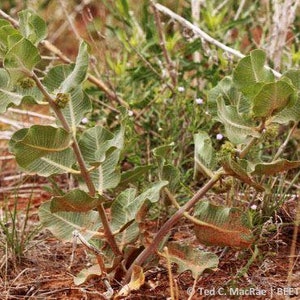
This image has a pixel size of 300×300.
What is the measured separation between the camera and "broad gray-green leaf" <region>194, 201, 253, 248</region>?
1.73m

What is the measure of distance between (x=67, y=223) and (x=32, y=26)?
523 mm

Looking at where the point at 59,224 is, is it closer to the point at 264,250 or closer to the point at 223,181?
the point at 223,181

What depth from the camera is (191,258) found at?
1.80 metres

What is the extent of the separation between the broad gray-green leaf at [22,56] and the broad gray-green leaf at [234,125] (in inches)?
17.9

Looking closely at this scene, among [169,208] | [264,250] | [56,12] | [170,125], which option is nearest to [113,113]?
[170,125]

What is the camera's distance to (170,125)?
2611 mm

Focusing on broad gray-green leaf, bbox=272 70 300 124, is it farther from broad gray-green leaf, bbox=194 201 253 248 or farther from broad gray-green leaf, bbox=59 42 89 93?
broad gray-green leaf, bbox=59 42 89 93

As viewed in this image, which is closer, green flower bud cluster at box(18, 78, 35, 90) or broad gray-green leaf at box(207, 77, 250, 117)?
green flower bud cluster at box(18, 78, 35, 90)

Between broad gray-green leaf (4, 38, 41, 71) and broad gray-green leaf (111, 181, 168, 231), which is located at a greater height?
broad gray-green leaf (4, 38, 41, 71)

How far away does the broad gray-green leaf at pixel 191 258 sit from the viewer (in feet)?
5.81

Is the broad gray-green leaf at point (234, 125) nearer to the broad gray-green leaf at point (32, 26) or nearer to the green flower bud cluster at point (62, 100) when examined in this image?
the green flower bud cluster at point (62, 100)

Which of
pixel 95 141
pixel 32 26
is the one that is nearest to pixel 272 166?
pixel 95 141

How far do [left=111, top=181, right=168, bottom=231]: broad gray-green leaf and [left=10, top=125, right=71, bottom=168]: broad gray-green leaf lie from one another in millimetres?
251

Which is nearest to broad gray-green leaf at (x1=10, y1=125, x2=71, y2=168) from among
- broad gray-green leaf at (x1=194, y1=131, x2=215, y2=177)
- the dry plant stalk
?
broad gray-green leaf at (x1=194, y1=131, x2=215, y2=177)
